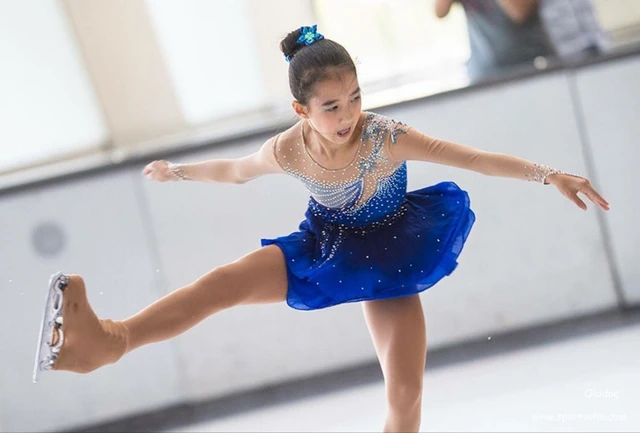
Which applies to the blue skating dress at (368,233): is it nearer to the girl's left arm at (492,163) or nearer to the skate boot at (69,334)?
the girl's left arm at (492,163)

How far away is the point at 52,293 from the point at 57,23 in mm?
1917

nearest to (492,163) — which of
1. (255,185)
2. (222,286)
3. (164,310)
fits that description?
(222,286)

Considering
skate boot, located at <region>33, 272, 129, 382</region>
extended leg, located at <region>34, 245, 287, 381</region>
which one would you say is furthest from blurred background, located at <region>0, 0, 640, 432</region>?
skate boot, located at <region>33, 272, 129, 382</region>

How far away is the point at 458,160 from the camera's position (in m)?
2.00

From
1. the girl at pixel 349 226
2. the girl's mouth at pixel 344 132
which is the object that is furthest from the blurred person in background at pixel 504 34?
the girl's mouth at pixel 344 132

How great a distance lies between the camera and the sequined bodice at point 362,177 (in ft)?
6.96

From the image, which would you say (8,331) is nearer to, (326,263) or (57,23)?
(57,23)

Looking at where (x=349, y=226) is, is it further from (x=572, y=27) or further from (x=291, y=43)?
(x=572, y=27)

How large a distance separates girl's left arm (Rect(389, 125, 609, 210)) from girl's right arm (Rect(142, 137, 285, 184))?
0.31 metres

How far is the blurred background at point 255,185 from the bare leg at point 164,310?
1.25m

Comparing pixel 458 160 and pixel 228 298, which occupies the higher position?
pixel 458 160

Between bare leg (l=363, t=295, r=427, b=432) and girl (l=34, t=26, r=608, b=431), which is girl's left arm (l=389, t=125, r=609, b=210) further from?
bare leg (l=363, t=295, r=427, b=432)

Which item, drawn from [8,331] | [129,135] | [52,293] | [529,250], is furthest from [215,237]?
[52,293]

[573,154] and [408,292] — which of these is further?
[573,154]
